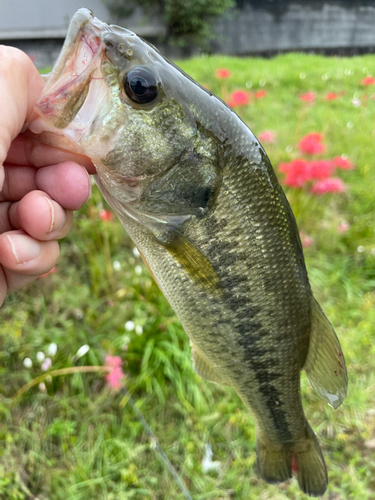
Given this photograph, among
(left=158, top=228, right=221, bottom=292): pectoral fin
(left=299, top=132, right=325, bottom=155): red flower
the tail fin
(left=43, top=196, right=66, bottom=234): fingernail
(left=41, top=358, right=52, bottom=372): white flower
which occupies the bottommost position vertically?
(left=41, top=358, right=52, bottom=372): white flower

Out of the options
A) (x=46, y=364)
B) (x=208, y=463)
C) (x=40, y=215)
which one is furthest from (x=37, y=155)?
(x=208, y=463)

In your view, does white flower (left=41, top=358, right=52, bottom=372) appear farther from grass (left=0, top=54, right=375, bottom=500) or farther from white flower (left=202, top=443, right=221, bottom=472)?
white flower (left=202, top=443, right=221, bottom=472)

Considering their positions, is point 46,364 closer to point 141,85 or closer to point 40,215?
point 40,215

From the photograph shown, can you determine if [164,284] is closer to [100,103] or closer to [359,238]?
[100,103]

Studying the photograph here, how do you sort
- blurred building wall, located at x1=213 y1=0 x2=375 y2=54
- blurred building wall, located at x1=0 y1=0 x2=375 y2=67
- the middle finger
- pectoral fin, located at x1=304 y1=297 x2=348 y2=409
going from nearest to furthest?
1. the middle finger
2. pectoral fin, located at x1=304 y1=297 x2=348 y2=409
3. blurred building wall, located at x1=0 y1=0 x2=375 y2=67
4. blurred building wall, located at x1=213 y1=0 x2=375 y2=54

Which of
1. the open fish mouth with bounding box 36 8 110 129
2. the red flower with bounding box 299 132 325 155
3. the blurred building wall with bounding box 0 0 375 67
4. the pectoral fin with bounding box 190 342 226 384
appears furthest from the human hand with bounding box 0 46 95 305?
the blurred building wall with bounding box 0 0 375 67

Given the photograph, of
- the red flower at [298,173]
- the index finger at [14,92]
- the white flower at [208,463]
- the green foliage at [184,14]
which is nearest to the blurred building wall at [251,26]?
the green foliage at [184,14]

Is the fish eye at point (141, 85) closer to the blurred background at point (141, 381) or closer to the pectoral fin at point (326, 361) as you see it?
the pectoral fin at point (326, 361)
